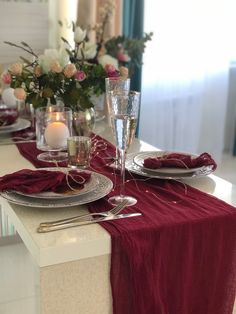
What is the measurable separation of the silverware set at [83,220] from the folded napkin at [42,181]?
0.12 metres

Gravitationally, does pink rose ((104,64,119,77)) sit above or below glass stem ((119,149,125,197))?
above

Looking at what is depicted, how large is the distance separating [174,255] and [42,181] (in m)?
0.36

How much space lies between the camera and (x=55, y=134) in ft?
5.31

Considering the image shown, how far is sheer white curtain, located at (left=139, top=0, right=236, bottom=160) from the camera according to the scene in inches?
139

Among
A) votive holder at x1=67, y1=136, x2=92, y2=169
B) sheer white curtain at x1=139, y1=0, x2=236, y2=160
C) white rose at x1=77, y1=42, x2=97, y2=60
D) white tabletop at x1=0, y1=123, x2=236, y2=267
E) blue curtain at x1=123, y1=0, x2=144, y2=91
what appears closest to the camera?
white tabletop at x1=0, y1=123, x2=236, y2=267

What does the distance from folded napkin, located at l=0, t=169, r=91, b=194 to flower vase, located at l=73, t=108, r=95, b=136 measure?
557 millimetres

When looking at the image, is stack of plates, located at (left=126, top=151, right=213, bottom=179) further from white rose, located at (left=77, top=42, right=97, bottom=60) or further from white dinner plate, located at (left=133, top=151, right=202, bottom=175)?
white rose, located at (left=77, top=42, right=97, bottom=60)

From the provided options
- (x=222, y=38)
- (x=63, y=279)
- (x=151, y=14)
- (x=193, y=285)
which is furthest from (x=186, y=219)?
(x=222, y=38)

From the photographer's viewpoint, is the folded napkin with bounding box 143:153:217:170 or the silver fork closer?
the silver fork

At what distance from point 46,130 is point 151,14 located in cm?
210

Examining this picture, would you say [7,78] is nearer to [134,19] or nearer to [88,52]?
[88,52]

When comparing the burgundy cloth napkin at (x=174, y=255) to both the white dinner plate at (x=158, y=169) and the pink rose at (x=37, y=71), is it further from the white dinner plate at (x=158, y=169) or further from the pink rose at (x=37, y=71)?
the pink rose at (x=37, y=71)

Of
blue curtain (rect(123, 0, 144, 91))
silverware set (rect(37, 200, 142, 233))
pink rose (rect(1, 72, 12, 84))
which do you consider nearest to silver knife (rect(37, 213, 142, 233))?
silverware set (rect(37, 200, 142, 233))

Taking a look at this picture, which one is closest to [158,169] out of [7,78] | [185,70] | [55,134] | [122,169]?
[122,169]
